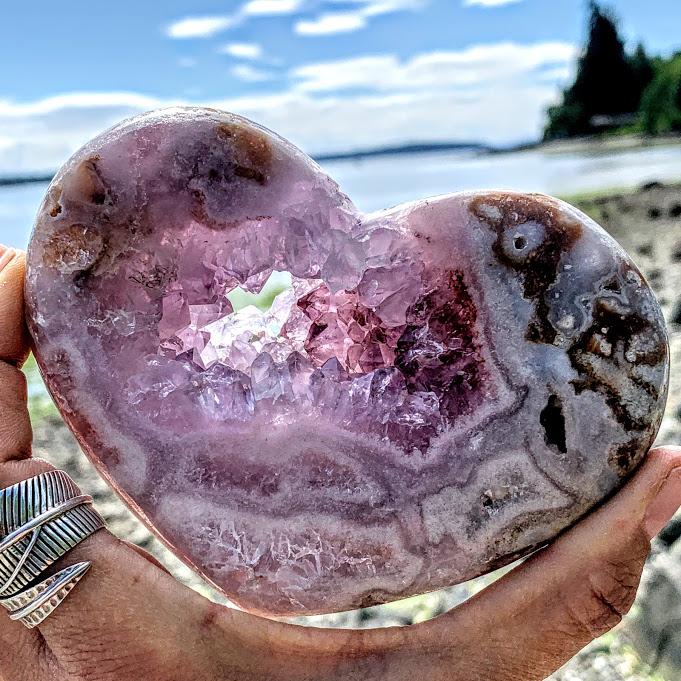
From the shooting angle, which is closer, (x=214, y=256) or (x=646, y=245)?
(x=214, y=256)

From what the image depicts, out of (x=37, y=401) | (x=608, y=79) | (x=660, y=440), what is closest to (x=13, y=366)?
(x=660, y=440)

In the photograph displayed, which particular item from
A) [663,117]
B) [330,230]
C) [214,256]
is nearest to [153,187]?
[214,256]

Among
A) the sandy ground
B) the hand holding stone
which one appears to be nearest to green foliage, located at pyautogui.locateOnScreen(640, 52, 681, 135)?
the sandy ground

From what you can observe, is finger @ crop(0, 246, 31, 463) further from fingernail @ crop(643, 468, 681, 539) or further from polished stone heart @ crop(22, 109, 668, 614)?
fingernail @ crop(643, 468, 681, 539)

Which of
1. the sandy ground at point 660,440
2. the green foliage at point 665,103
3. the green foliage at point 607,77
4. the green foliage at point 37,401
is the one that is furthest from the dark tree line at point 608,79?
the green foliage at point 37,401

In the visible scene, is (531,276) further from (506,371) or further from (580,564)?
(580,564)
